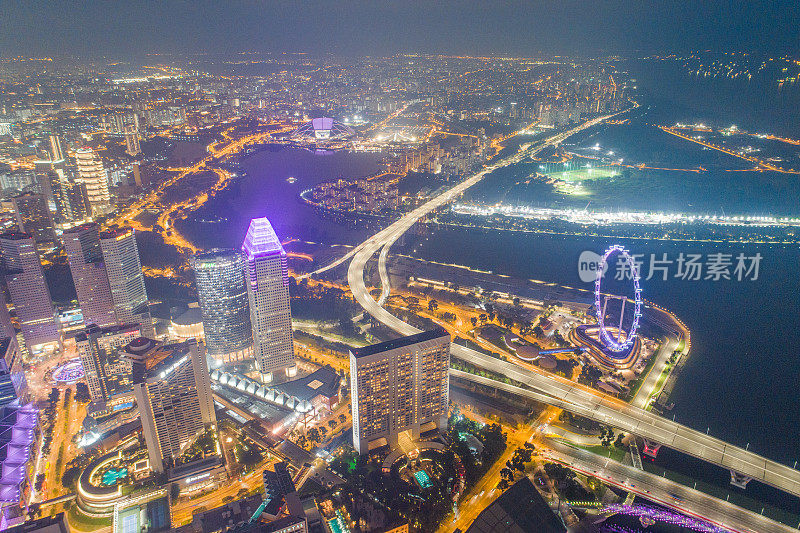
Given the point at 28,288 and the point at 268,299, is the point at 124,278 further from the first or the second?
the point at 268,299

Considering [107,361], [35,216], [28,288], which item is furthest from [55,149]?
[107,361]

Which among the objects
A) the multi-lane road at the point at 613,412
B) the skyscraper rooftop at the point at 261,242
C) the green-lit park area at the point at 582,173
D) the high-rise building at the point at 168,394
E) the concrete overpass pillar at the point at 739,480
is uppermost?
the skyscraper rooftop at the point at 261,242

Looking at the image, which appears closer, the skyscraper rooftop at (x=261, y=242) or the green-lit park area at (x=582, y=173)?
the skyscraper rooftop at (x=261, y=242)

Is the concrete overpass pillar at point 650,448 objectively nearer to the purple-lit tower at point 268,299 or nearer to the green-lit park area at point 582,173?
the purple-lit tower at point 268,299

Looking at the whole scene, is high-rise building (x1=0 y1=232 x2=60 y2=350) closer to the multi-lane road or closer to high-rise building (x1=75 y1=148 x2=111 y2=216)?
the multi-lane road

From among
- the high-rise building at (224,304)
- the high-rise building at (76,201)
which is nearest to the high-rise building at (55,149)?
the high-rise building at (76,201)
